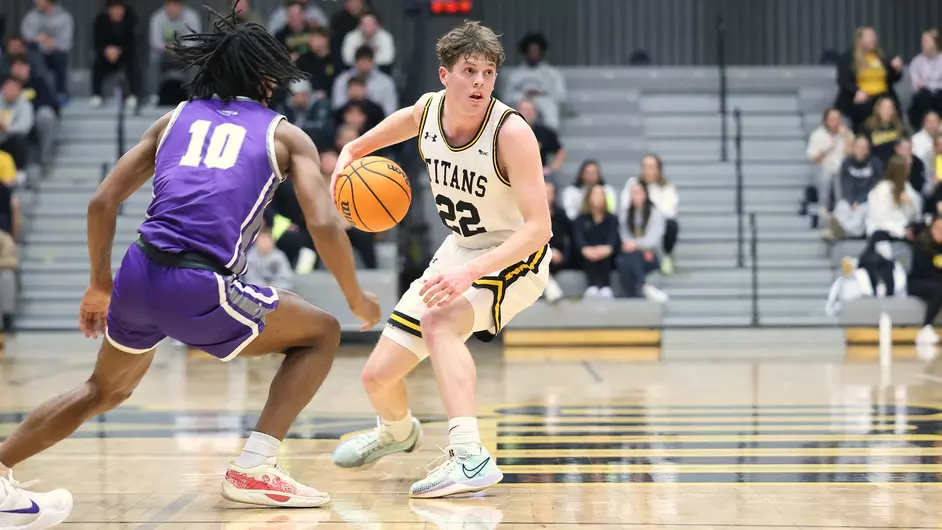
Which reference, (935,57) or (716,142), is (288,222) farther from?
(935,57)

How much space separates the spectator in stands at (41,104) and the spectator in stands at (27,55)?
87 millimetres

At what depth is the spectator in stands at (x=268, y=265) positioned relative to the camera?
1178 centimetres

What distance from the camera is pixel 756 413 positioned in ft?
22.9

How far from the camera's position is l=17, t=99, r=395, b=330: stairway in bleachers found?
13031mm

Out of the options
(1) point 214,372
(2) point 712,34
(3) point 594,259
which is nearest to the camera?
(1) point 214,372

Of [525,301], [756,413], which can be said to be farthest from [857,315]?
[525,301]

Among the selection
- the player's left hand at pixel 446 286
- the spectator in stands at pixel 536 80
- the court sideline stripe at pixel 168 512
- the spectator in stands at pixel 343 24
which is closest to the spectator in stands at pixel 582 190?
the spectator in stands at pixel 536 80

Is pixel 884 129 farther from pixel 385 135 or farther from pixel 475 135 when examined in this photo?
pixel 475 135

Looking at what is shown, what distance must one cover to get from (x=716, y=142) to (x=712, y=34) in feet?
6.46

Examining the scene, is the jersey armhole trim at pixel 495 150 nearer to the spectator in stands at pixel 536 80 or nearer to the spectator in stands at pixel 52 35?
the spectator in stands at pixel 536 80

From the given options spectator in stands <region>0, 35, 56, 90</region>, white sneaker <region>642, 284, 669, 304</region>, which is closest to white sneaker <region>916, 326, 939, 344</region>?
white sneaker <region>642, 284, 669, 304</region>

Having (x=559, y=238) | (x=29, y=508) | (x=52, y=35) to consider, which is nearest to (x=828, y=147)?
(x=559, y=238)

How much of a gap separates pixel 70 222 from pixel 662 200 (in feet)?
22.4

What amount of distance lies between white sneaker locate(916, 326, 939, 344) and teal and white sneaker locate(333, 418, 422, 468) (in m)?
7.72
